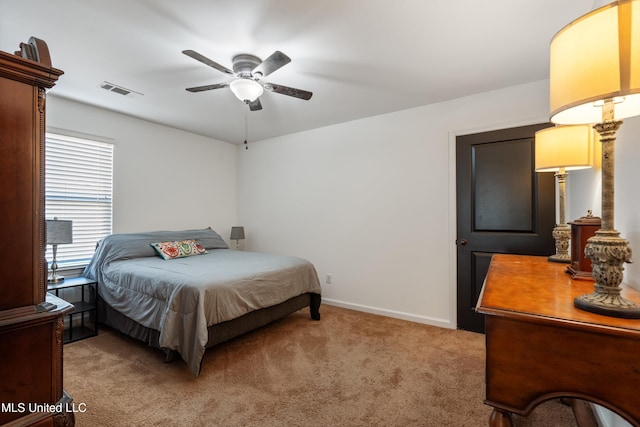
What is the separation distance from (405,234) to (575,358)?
8.93ft

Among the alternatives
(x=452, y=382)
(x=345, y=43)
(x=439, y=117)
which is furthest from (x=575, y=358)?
(x=439, y=117)

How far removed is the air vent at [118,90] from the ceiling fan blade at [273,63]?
1.58m

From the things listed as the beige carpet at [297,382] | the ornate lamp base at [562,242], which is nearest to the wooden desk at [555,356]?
the ornate lamp base at [562,242]

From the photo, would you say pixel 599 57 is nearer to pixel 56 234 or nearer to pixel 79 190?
pixel 56 234

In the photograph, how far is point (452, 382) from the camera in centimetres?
214

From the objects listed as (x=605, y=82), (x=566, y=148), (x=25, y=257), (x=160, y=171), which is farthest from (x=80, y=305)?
(x=566, y=148)

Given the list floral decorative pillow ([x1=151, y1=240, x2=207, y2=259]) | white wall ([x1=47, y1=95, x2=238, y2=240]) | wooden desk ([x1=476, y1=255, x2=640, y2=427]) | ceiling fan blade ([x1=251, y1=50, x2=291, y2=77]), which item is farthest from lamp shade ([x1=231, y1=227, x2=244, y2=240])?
wooden desk ([x1=476, y1=255, x2=640, y2=427])

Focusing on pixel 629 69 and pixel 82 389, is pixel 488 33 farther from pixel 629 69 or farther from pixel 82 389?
pixel 82 389

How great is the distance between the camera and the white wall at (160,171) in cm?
346

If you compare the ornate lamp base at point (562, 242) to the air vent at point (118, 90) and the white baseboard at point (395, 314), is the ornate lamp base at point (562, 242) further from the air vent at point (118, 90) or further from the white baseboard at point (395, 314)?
the air vent at point (118, 90)

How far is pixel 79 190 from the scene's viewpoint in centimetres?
335

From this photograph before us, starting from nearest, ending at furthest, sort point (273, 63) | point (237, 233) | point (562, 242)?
point (562, 242)
point (273, 63)
point (237, 233)

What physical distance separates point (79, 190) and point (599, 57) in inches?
171

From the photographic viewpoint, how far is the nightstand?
2881 millimetres
